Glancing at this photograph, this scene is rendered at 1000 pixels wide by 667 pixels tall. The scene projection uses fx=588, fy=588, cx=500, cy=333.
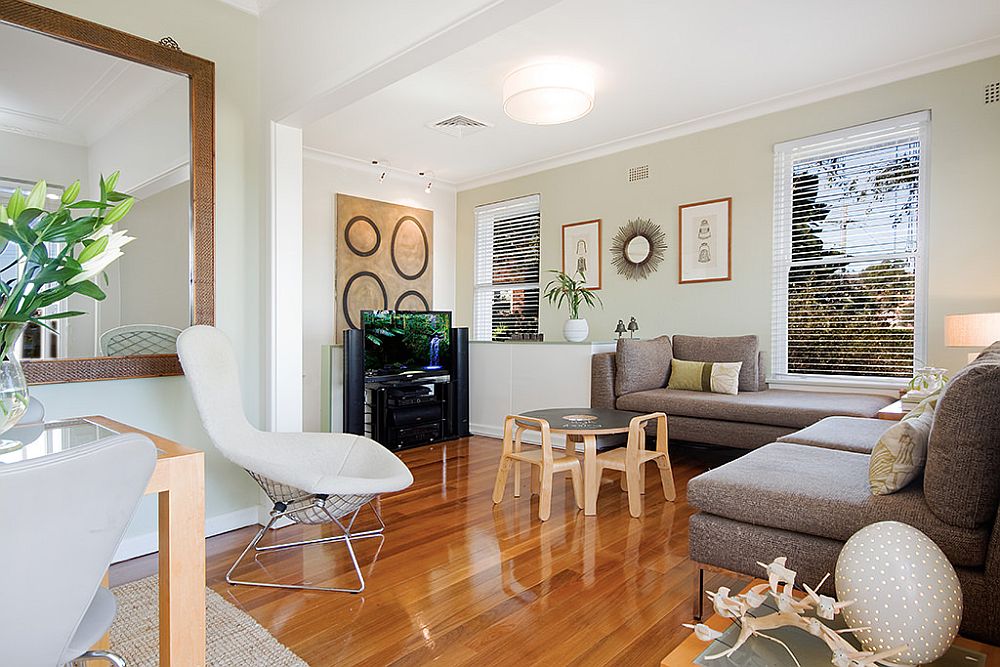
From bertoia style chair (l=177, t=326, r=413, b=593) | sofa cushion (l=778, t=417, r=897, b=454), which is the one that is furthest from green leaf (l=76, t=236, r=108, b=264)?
sofa cushion (l=778, t=417, r=897, b=454)

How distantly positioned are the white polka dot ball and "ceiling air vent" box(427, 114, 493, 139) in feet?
13.9

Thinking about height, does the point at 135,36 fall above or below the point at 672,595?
above

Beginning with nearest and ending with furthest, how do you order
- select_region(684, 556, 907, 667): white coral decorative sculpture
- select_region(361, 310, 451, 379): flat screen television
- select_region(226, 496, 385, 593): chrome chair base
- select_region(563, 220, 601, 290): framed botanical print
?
select_region(684, 556, 907, 667): white coral decorative sculpture < select_region(226, 496, 385, 593): chrome chair base < select_region(361, 310, 451, 379): flat screen television < select_region(563, 220, 601, 290): framed botanical print

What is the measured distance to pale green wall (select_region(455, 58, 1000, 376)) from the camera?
3.71 metres

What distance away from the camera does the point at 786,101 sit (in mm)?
4426

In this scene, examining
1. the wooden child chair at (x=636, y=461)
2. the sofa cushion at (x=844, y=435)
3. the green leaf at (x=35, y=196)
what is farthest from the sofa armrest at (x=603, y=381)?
the green leaf at (x=35, y=196)

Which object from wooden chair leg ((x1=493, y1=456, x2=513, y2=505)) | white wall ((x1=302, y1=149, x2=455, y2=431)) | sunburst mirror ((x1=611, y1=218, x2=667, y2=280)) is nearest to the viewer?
wooden chair leg ((x1=493, y1=456, x2=513, y2=505))

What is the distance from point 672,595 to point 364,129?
14.2 feet

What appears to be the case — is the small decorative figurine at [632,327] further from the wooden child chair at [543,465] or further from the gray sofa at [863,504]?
the gray sofa at [863,504]

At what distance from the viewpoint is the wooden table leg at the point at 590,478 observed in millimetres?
3176

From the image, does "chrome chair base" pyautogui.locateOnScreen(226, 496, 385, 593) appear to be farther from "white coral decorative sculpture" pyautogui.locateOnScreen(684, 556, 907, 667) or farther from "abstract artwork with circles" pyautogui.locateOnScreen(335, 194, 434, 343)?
"abstract artwork with circles" pyautogui.locateOnScreen(335, 194, 434, 343)

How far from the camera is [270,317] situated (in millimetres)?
2967

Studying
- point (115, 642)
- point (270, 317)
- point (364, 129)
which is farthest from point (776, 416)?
point (364, 129)

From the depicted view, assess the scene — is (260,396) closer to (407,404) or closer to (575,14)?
(407,404)
